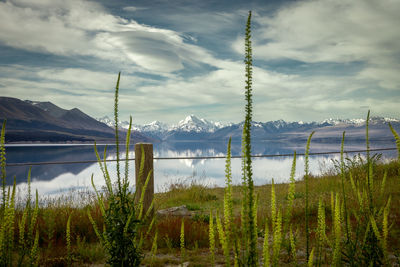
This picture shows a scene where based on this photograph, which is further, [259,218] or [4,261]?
[259,218]

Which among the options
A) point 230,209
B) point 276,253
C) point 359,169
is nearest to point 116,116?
point 230,209

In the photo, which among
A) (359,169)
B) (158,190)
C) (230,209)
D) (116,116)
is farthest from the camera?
(158,190)

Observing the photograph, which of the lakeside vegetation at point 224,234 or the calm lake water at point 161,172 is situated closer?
the lakeside vegetation at point 224,234

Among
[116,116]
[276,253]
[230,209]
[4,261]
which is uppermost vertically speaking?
[116,116]

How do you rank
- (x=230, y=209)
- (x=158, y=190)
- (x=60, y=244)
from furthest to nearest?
(x=158, y=190) < (x=60, y=244) < (x=230, y=209)

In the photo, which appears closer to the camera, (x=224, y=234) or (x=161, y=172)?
(x=224, y=234)

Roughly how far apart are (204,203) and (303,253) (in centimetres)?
547

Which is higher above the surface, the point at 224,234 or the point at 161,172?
the point at 224,234

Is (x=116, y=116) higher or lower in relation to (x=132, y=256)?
higher

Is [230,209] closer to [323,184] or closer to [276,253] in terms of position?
[276,253]

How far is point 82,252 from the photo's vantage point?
3312 millimetres

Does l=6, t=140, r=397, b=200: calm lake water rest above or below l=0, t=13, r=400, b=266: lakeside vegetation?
below

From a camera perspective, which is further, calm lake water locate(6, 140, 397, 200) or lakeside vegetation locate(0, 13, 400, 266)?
calm lake water locate(6, 140, 397, 200)

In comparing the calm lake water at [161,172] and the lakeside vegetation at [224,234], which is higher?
the lakeside vegetation at [224,234]
